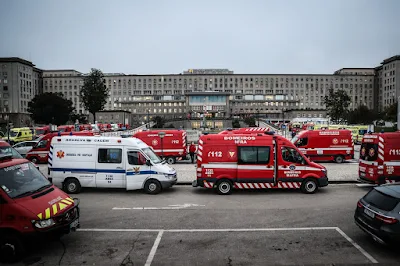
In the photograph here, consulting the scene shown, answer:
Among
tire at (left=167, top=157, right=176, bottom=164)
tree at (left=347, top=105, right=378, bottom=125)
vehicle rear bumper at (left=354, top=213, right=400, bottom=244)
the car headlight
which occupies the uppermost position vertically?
tree at (left=347, top=105, right=378, bottom=125)

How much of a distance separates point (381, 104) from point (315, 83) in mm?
29973

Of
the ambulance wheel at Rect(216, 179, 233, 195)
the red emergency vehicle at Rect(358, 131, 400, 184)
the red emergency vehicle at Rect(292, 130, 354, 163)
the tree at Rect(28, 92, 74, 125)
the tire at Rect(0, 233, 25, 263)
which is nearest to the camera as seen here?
the tire at Rect(0, 233, 25, 263)

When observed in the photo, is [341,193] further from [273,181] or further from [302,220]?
[302,220]

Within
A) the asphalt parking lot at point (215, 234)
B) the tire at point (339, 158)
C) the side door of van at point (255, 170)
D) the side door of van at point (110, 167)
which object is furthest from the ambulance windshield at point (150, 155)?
the tire at point (339, 158)

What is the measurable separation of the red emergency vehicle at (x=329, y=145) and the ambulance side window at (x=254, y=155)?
11.7 metres

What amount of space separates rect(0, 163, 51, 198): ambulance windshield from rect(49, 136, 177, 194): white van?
5125 millimetres

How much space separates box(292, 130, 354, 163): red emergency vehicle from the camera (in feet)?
77.3

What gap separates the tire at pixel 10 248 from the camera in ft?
21.2

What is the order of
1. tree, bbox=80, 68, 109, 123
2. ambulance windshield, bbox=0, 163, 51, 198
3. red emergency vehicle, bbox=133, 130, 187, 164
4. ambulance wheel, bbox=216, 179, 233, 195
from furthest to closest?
tree, bbox=80, 68, 109, 123 → red emergency vehicle, bbox=133, 130, 187, 164 → ambulance wheel, bbox=216, 179, 233, 195 → ambulance windshield, bbox=0, 163, 51, 198

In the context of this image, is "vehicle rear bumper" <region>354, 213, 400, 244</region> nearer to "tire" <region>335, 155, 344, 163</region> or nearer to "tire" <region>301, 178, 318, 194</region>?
"tire" <region>301, 178, 318, 194</region>

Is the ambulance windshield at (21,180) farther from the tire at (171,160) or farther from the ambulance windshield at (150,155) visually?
the tire at (171,160)

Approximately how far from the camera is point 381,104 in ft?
455

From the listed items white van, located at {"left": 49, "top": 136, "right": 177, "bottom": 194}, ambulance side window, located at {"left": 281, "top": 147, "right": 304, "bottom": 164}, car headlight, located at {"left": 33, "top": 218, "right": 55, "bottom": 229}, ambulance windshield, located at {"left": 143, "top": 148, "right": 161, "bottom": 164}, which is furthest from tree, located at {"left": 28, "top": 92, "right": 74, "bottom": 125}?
car headlight, located at {"left": 33, "top": 218, "right": 55, "bottom": 229}

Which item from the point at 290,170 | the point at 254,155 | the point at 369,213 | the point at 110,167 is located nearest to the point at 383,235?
the point at 369,213
